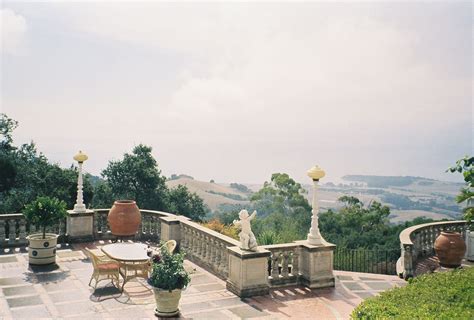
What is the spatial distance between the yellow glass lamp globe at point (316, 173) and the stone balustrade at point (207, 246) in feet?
8.02

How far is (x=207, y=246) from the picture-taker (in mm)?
12867

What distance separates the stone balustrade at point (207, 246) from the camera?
39.2 feet

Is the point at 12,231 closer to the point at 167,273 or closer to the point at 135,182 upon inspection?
the point at 167,273

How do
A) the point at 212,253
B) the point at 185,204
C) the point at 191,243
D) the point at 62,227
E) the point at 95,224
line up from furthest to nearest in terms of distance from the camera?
the point at 185,204 < the point at 95,224 < the point at 62,227 < the point at 191,243 < the point at 212,253

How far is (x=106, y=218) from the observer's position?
16.7 metres

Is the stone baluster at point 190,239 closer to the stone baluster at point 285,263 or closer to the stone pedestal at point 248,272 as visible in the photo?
the stone pedestal at point 248,272

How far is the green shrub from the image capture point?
5.93 m

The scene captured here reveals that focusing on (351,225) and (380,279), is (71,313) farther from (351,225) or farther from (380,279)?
(351,225)

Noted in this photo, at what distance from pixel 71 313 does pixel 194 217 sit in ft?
80.4

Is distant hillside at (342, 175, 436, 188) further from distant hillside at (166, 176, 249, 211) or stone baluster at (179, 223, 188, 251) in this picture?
stone baluster at (179, 223, 188, 251)

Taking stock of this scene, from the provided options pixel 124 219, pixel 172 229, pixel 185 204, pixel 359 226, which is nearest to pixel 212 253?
pixel 172 229

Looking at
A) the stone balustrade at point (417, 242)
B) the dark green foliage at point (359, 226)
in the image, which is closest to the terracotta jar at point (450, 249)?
the stone balustrade at point (417, 242)

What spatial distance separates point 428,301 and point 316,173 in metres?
5.23

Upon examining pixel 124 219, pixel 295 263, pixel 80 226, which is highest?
pixel 124 219
